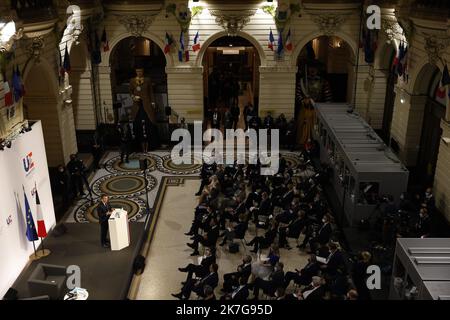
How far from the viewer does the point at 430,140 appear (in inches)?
657

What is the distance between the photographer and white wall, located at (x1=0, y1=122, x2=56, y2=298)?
38.1 feet

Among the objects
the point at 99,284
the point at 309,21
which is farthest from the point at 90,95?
the point at 99,284

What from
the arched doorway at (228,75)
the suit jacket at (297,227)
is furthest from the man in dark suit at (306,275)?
the arched doorway at (228,75)

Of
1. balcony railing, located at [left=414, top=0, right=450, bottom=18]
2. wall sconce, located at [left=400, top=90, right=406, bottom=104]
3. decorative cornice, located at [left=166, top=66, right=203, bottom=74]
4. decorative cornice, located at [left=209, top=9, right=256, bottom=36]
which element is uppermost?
balcony railing, located at [left=414, top=0, right=450, bottom=18]

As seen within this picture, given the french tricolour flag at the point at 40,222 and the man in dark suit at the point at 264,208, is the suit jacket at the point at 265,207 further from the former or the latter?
the french tricolour flag at the point at 40,222

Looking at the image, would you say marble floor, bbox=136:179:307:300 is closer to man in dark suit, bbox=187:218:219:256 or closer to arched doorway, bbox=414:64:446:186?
man in dark suit, bbox=187:218:219:256

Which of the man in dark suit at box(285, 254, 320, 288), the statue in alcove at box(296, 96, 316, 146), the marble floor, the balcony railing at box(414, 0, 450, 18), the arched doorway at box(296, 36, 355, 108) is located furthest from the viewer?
the arched doorway at box(296, 36, 355, 108)

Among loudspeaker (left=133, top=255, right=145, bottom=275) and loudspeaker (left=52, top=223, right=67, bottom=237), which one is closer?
loudspeaker (left=133, top=255, right=145, bottom=275)

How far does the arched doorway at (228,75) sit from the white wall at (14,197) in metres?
12.4

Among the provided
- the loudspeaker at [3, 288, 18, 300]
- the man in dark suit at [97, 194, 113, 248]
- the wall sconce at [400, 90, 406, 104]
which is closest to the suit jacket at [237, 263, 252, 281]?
the man in dark suit at [97, 194, 113, 248]

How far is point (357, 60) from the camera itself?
71.6 feet

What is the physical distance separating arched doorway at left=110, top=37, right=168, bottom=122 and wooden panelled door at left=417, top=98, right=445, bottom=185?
1167 centimetres
